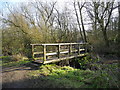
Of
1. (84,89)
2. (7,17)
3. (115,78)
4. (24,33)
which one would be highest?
(7,17)

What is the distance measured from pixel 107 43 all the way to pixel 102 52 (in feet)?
4.27

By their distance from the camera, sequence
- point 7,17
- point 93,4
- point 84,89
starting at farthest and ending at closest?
point 93,4, point 7,17, point 84,89

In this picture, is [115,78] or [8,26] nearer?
[115,78]

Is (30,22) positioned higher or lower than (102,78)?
higher

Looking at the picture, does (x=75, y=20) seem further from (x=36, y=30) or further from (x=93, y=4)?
(x=36, y=30)

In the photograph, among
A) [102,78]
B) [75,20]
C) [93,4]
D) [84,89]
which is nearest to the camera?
[84,89]

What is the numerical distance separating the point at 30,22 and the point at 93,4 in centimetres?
887

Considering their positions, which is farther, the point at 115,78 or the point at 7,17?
the point at 7,17

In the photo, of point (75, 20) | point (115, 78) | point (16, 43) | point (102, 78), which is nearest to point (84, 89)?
point (102, 78)

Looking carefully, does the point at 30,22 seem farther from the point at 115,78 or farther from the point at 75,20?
the point at 115,78

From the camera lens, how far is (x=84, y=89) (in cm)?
276

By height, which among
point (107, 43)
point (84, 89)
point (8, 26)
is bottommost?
point (84, 89)

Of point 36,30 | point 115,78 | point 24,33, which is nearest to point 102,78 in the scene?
point 115,78

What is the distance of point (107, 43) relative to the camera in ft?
36.8
